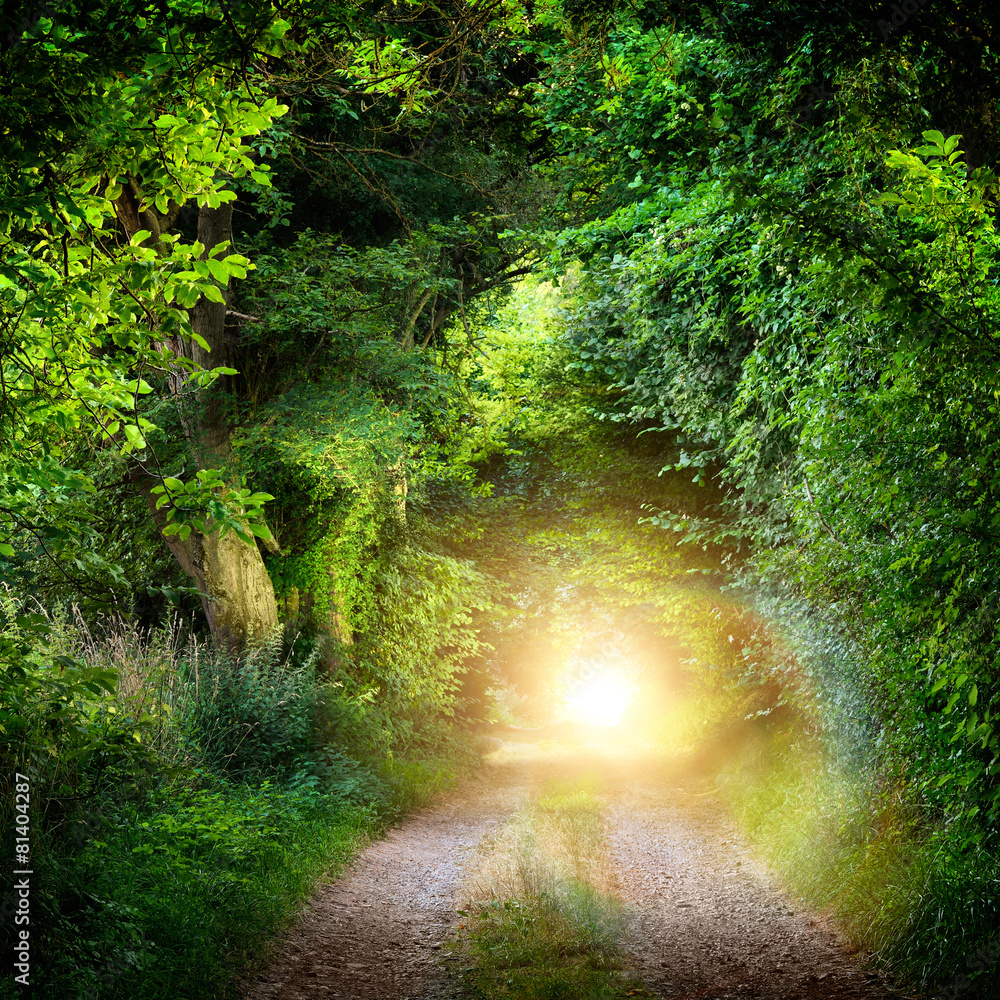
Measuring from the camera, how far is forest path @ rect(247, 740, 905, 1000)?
203 inches

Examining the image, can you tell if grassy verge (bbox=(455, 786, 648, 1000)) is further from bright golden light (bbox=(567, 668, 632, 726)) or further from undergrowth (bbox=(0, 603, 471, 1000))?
bright golden light (bbox=(567, 668, 632, 726))

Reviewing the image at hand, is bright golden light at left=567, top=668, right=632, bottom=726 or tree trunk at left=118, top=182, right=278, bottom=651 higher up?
bright golden light at left=567, top=668, right=632, bottom=726

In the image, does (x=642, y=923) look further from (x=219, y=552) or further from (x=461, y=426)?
(x=461, y=426)

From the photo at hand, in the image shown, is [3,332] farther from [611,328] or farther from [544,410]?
[544,410]

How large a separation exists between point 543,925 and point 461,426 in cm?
1144

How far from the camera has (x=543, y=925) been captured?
5914 mm

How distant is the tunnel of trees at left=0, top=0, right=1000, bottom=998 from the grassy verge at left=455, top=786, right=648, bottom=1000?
60.8 inches

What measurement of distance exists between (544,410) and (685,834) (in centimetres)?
773

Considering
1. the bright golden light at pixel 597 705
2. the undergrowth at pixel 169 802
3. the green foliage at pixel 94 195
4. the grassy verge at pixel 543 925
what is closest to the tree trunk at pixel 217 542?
the undergrowth at pixel 169 802

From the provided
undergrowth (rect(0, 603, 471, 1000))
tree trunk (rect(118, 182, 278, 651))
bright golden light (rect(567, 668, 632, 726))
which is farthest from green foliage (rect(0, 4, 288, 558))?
bright golden light (rect(567, 668, 632, 726))

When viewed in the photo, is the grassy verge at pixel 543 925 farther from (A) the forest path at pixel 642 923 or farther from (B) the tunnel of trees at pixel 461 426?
(B) the tunnel of trees at pixel 461 426

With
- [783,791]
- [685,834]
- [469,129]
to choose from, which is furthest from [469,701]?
[469,129]

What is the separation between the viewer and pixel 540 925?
5.91 m

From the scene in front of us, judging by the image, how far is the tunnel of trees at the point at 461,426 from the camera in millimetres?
3480
